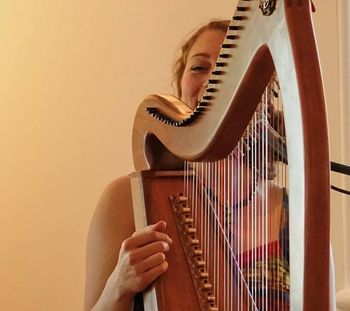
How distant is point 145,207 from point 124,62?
84 cm

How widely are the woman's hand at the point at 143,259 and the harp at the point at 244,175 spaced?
15mm

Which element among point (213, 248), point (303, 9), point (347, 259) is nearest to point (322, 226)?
point (303, 9)

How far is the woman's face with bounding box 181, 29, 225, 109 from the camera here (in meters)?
1.04

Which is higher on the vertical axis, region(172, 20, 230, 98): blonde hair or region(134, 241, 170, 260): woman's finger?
region(172, 20, 230, 98): blonde hair

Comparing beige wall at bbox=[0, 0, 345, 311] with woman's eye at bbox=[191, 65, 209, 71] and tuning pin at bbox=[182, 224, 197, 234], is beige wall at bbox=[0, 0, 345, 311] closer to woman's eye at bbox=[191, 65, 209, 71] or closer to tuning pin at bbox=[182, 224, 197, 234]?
woman's eye at bbox=[191, 65, 209, 71]

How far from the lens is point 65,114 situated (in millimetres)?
1634

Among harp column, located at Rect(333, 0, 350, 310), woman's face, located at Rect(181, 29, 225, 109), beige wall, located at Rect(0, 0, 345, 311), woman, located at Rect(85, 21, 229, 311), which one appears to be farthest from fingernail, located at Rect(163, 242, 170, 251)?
beige wall, located at Rect(0, 0, 345, 311)

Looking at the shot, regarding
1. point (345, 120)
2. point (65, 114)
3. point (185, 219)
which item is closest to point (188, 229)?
point (185, 219)

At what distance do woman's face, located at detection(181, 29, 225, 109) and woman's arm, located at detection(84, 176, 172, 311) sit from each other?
0.59ft

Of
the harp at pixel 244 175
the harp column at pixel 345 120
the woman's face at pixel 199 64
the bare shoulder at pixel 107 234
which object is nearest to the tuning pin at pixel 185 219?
the harp at pixel 244 175

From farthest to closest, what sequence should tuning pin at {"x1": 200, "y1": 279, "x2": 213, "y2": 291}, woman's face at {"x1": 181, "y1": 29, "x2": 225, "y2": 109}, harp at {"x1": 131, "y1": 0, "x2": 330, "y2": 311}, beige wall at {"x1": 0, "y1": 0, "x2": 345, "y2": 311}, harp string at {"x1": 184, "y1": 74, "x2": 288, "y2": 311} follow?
beige wall at {"x1": 0, "y1": 0, "x2": 345, "y2": 311}
woman's face at {"x1": 181, "y1": 29, "x2": 225, "y2": 109}
tuning pin at {"x1": 200, "y1": 279, "x2": 213, "y2": 291}
harp string at {"x1": 184, "y1": 74, "x2": 288, "y2": 311}
harp at {"x1": 131, "y1": 0, "x2": 330, "y2": 311}

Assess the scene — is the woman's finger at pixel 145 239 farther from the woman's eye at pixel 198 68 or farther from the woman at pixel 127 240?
the woman's eye at pixel 198 68

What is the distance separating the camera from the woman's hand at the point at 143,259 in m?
0.75

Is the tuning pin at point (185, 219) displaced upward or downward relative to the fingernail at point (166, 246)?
upward
